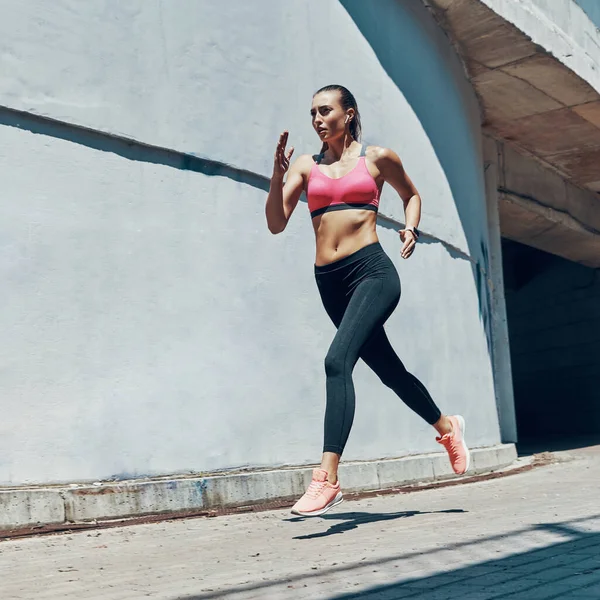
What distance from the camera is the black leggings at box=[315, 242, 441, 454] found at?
13.7 feet

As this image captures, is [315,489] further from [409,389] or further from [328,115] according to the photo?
[328,115]

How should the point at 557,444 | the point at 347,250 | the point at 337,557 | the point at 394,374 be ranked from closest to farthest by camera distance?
the point at 337,557, the point at 347,250, the point at 394,374, the point at 557,444

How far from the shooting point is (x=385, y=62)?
8.03 m

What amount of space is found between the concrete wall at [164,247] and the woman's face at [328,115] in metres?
1.32

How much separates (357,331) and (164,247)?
168 centimetres

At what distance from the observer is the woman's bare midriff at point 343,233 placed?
4449 millimetres

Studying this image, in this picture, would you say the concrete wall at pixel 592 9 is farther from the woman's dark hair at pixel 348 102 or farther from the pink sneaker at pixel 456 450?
the pink sneaker at pixel 456 450

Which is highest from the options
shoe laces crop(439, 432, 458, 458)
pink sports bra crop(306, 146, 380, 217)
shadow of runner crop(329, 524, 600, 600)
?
pink sports bra crop(306, 146, 380, 217)

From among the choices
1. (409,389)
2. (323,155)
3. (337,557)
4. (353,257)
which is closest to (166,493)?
(409,389)

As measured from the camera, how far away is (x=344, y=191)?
14.8 feet

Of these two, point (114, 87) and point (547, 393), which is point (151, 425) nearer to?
point (114, 87)

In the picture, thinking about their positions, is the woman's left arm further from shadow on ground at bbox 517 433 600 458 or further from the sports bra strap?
Answer: shadow on ground at bbox 517 433 600 458

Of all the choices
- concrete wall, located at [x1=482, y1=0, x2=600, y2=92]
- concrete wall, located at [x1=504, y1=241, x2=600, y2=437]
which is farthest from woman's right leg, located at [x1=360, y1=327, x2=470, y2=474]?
concrete wall, located at [x1=504, y1=241, x2=600, y2=437]

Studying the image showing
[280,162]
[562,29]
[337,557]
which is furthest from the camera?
[562,29]
